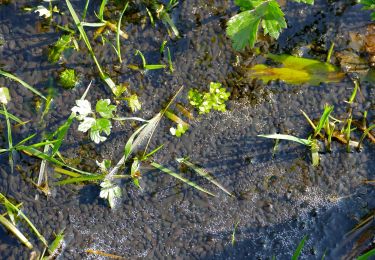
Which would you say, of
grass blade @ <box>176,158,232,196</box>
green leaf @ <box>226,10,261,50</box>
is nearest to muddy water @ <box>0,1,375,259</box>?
grass blade @ <box>176,158,232,196</box>

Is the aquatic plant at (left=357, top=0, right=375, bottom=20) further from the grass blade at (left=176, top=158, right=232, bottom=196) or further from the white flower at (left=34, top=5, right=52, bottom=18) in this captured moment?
the white flower at (left=34, top=5, right=52, bottom=18)

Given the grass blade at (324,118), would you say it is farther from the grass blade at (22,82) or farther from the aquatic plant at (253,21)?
the grass blade at (22,82)

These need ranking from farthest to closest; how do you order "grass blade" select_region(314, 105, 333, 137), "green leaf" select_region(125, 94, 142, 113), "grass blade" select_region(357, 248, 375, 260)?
1. "green leaf" select_region(125, 94, 142, 113)
2. "grass blade" select_region(314, 105, 333, 137)
3. "grass blade" select_region(357, 248, 375, 260)

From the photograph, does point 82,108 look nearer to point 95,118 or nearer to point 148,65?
point 95,118

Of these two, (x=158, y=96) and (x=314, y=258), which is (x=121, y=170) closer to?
A: (x=158, y=96)

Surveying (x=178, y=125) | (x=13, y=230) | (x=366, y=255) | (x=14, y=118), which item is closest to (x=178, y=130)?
(x=178, y=125)

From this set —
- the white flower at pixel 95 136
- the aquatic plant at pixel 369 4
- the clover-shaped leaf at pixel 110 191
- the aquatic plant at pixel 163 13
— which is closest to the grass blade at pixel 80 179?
the clover-shaped leaf at pixel 110 191
